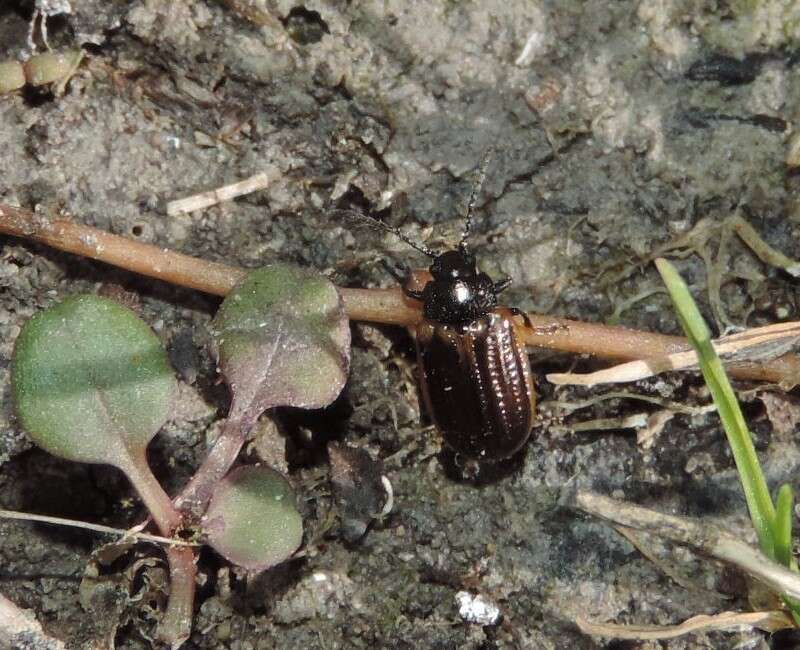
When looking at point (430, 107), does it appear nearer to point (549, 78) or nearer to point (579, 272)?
point (549, 78)

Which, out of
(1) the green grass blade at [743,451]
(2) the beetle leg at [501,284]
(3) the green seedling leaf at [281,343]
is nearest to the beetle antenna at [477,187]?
(2) the beetle leg at [501,284]

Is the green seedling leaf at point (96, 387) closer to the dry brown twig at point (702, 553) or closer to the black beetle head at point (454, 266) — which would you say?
the black beetle head at point (454, 266)

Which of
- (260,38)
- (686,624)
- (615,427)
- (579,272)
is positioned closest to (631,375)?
(615,427)

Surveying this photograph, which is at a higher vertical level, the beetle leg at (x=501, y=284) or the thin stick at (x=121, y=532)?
the beetle leg at (x=501, y=284)

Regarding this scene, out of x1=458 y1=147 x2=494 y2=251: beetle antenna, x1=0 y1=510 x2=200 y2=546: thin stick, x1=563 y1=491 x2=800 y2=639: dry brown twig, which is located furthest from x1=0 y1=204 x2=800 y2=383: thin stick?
x1=0 y1=510 x2=200 y2=546: thin stick

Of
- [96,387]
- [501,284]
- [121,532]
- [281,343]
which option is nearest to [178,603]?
[121,532]

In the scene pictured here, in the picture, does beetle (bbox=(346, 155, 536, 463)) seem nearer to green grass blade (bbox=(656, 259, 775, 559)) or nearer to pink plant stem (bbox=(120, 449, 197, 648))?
green grass blade (bbox=(656, 259, 775, 559))

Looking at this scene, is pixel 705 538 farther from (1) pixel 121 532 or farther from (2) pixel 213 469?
(1) pixel 121 532
